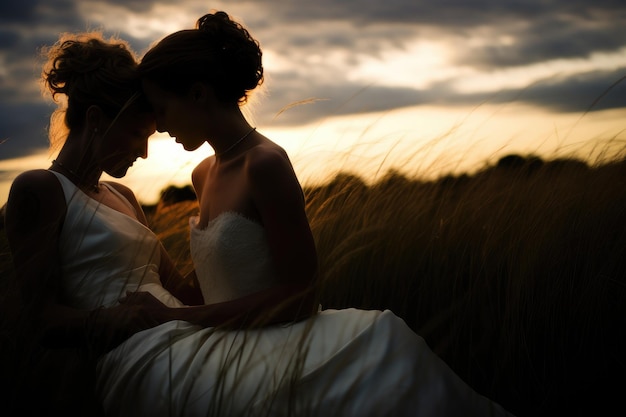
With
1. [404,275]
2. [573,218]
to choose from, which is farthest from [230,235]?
[573,218]

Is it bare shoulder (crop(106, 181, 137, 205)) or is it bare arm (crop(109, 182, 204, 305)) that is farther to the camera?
bare shoulder (crop(106, 181, 137, 205))

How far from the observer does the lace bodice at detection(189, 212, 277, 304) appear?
2.58 m

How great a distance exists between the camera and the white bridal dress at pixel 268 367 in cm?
202

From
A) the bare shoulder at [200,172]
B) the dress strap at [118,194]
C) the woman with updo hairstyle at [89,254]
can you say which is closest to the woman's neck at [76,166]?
the woman with updo hairstyle at [89,254]

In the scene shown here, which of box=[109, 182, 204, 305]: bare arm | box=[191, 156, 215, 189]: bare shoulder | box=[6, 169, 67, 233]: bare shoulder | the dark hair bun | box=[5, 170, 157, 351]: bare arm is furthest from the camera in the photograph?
box=[191, 156, 215, 189]: bare shoulder

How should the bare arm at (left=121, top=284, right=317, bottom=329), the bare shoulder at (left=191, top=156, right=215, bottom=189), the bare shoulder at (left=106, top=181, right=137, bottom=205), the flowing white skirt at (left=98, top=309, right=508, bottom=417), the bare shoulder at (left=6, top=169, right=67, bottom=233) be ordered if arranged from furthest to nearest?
1. the bare shoulder at (left=106, top=181, right=137, bottom=205)
2. the bare shoulder at (left=191, top=156, right=215, bottom=189)
3. the bare shoulder at (left=6, top=169, right=67, bottom=233)
4. the bare arm at (left=121, top=284, right=317, bottom=329)
5. the flowing white skirt at (left=98, top=309, right=508, bottom=417)

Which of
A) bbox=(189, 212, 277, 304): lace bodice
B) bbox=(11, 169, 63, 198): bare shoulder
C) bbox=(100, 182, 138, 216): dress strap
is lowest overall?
bbox=(189, 212, 277, 304): lace bodice

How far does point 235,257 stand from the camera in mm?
2607

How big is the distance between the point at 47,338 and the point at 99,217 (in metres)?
0.57

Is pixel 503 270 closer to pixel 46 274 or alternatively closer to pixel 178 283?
pixel 178 283

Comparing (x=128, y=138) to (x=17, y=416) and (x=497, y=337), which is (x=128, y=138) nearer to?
(x=17, y=416)

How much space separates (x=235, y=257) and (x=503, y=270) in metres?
1.44

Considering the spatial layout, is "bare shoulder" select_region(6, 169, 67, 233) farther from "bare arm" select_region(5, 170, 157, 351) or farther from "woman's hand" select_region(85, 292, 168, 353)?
"woman's hand" select_region(85, 292, 168, 353)

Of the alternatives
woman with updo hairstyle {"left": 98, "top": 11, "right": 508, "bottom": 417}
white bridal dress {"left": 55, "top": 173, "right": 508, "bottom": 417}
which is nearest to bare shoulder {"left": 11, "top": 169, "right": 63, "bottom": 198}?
white bridal dress {"left": 55, "top": 173, "right": 508, "bottom": 417}
